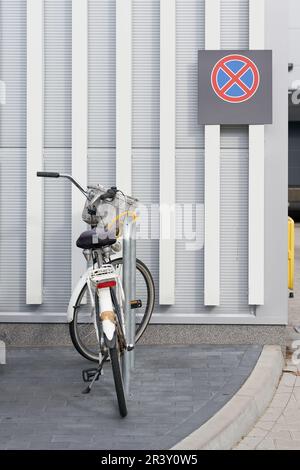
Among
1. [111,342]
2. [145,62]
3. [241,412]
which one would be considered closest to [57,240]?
[145,62]

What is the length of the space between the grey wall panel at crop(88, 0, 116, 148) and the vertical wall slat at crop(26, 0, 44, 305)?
0.38 meters

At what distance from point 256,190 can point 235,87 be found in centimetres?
79

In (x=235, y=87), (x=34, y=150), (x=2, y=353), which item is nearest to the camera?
(x=2, y=353)

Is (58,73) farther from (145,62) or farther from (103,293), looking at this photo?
(103,293)

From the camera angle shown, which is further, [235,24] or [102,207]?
[235,24]

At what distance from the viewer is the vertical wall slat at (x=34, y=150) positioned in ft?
19.6

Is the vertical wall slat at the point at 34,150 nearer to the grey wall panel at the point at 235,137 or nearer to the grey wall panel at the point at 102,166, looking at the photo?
the grey wall panel at the point at 102,166

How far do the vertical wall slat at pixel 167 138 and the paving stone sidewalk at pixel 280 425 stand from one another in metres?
1.21

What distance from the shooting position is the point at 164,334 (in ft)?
19.8

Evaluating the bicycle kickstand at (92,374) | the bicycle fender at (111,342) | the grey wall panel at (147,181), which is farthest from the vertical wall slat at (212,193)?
the bicycle fender at (111,342)

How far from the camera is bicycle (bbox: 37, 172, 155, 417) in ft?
14.4

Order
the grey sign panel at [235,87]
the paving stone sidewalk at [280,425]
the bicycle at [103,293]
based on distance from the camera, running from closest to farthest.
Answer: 1. the paving stone sidewalk at [280,425]
2. the bicycle at [103,293]
3. the grey sign panel at [235,87]

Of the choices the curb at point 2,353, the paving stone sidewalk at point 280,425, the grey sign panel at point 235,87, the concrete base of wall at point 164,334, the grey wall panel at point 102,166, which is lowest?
the paving stone sidewalk at point 280,425

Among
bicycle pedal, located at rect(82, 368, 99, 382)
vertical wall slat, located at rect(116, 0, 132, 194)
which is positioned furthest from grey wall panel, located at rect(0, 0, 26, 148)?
bicycle pedal, located at rect(82, 368, 99, 382)
